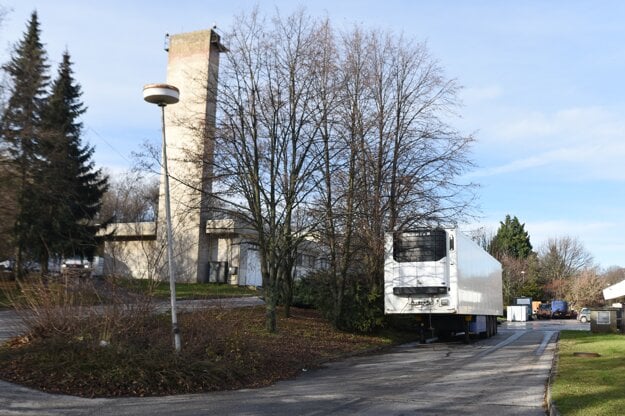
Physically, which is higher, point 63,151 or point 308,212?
point 63,151

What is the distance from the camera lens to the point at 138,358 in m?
10.0

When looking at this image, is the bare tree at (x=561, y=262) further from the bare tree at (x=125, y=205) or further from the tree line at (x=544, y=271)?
the bare tree at (x=125, y=205)

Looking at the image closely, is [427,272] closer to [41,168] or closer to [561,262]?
[41,168]

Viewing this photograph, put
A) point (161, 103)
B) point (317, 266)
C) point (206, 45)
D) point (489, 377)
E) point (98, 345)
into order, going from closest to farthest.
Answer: point (98, 345) → point (161, 103) → point (489, 377) → point (317, 266) → point (206, 45)

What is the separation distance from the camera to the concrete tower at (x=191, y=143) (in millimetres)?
18875

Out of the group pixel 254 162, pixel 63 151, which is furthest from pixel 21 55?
pixel 254 162

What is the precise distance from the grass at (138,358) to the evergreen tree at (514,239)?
306 ft

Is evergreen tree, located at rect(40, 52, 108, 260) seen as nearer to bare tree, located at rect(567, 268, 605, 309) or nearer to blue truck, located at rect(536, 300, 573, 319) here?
Answer: blue truck, located at rect(536, 300, 573, 319)

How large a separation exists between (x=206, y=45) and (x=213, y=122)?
20.2 m

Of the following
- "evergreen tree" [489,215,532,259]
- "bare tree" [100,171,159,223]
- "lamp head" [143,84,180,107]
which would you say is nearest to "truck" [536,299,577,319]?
"evergreen tree" [489,215,532,259]

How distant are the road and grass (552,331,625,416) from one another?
1.46 ft

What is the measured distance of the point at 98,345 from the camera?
33.4ft

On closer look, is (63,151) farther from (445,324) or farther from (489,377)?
(489,377)

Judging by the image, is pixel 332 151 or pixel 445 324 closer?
pixel 332 151
